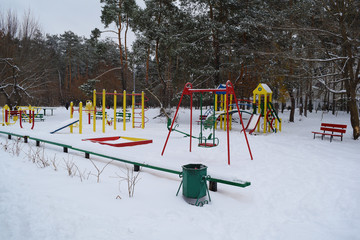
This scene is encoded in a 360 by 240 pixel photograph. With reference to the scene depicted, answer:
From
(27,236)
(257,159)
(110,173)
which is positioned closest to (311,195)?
(257,159)

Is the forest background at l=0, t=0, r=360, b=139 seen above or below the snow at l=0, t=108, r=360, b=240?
above

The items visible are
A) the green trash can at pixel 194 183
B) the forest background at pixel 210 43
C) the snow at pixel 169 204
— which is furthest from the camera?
the forest background at pixel 210 43

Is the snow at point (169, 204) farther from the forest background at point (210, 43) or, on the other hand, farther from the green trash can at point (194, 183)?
the forest background at point (210, 43)

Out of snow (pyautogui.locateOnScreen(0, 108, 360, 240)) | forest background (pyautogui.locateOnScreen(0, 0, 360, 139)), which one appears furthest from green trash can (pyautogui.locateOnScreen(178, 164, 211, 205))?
forest background (pyautogui.locateOnScreen(0, 0, 360, 139))

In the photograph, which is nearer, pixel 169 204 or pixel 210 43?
pixel 169 204

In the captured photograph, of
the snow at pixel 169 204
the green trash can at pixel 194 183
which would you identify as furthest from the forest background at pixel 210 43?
the green trash can at pixel 194 183

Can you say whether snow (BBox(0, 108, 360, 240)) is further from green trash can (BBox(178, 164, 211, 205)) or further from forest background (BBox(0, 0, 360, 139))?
forest background (BBox(0, 0, 360, 139))

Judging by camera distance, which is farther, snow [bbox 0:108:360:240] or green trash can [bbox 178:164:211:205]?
green trash can [bbox 178:164:211:205]

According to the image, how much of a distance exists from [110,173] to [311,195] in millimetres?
4088

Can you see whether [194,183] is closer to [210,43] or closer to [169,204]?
[169,204]

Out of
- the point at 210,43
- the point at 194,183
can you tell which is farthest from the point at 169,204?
the point at 210,43

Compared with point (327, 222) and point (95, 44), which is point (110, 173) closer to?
point (327, 222)

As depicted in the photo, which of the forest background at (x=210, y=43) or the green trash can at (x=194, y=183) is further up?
the forest background at (x=210, y=43)

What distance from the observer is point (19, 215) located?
11.3 feet
